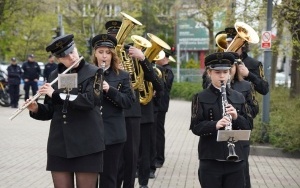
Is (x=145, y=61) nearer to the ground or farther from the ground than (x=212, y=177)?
farther from the ground

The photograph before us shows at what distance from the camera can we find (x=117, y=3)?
3891 centimetres

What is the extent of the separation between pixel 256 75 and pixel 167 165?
373 cm

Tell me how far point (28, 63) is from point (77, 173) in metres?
17.6

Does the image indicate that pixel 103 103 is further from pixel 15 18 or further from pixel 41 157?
pixel 15 18

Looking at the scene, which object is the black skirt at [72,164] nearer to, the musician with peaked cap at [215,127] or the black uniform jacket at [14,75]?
the musician with peaked cap at [215,127]

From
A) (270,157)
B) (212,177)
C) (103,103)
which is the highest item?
(103,103)

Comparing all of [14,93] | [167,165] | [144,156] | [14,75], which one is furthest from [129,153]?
[14,93]

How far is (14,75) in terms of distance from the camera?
22578mm

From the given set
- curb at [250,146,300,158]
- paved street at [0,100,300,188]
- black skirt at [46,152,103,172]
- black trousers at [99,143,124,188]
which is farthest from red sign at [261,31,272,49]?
black skirt at [46,152,103,172]

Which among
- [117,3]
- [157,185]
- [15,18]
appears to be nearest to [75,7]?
[117,3]

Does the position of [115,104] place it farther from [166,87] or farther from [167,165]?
[167,165]

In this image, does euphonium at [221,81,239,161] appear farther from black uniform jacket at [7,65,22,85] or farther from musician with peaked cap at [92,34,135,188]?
black uniform jacket at [7,65,22,85]

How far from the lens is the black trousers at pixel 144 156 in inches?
350

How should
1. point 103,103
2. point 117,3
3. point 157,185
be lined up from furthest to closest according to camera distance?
point 117,3
point 157,185
point 103,103
